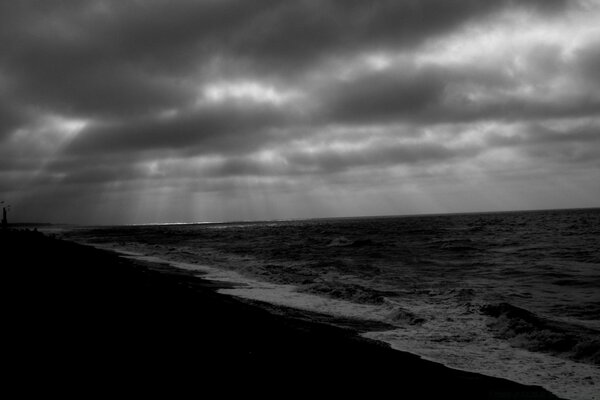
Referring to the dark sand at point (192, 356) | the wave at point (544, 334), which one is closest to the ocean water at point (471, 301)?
the wave at point (544, 334)

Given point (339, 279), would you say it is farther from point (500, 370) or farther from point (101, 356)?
point (101, 356)

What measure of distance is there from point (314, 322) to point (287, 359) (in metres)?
4.16

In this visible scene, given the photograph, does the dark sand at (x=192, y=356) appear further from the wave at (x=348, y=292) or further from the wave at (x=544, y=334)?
the wave at (x=348, y=292)

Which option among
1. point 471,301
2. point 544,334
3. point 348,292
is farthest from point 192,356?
point 471,301

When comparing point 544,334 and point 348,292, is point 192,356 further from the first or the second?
point 348,292

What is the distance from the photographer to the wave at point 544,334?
30.5 ft

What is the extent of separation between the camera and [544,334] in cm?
1038

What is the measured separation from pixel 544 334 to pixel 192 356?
8.16m

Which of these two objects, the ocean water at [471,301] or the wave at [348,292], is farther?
the wave at [348,292]

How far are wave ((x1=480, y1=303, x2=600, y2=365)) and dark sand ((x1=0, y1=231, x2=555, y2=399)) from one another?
2923mm

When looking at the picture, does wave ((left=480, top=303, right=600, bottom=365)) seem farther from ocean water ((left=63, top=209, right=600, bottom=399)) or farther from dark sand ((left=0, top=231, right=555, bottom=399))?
dark sand ((left=0, top=231, right=555, bottom=399))

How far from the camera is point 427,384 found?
7098 mm

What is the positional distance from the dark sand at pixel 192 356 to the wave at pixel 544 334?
2923mm

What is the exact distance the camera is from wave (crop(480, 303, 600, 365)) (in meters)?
9.30
